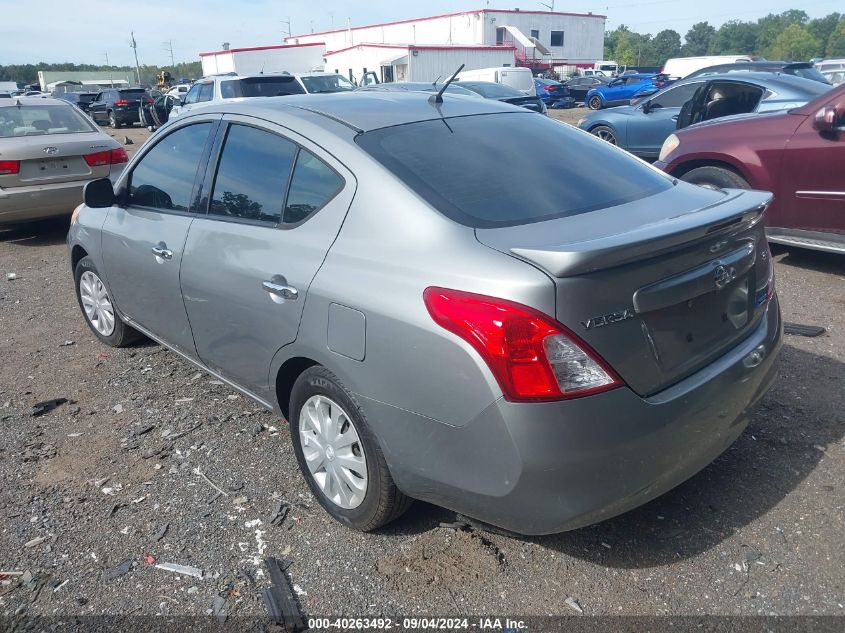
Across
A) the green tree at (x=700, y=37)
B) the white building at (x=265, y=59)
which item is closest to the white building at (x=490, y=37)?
the white building at (x=265, y=59)

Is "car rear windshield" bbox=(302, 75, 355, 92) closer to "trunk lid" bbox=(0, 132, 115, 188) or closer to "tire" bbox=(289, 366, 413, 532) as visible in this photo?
"trunk lid" bbox=(0, 132, 115, 188)

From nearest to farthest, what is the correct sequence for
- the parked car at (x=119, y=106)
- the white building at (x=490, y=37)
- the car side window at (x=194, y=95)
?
the car side window at (x=194, y=95) < the parked car at (x=119, y=106) < the white building at (x=490, y=37)

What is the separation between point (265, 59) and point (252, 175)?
165 ft

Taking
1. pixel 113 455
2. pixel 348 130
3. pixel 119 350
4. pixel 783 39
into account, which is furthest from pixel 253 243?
pixel 783 39

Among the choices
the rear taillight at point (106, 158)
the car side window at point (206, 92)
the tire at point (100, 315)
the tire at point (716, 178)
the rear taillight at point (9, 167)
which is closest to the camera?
the tire at point (100, 315)

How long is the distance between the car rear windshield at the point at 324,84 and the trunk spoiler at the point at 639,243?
1560 cm

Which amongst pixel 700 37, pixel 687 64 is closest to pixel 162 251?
pixel 687 64

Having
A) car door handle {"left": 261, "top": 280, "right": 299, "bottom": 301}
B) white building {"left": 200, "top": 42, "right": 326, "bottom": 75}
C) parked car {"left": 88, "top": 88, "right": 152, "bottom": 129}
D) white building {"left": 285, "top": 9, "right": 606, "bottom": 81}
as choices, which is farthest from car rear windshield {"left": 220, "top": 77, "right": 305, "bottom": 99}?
white building {"left": 200, "top": 42, "right": 326, "bottom": 75}

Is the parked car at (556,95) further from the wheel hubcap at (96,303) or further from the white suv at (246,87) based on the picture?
the wheel hubcap at (96,303)

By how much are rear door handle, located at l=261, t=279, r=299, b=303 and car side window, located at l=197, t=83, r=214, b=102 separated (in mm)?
15042

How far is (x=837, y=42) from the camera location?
10581 centimetres

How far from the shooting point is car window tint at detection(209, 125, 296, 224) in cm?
311

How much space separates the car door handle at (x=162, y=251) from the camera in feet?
12.1

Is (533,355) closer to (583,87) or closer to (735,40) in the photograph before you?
(583,87)
